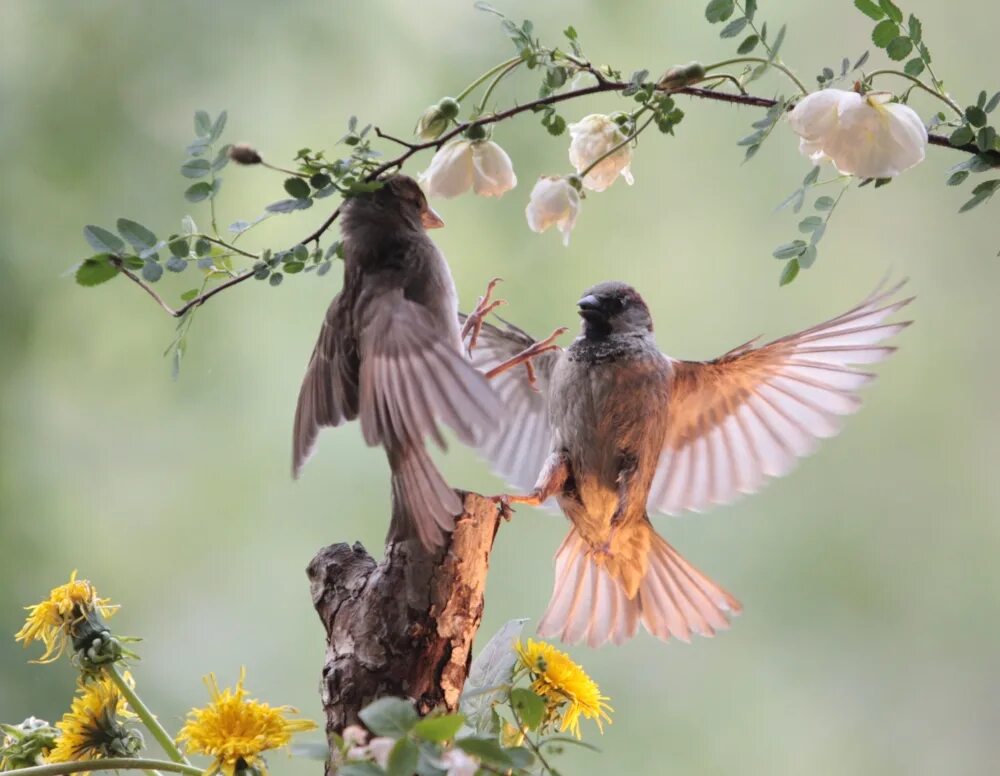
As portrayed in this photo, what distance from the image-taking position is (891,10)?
2.77ft

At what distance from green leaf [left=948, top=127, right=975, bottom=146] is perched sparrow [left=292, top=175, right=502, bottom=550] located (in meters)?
0.39

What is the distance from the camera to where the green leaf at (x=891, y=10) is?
84cm

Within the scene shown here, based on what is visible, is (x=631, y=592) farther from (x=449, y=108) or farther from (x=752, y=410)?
(x=449, y=108)

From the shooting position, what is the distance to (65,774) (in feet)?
2.84

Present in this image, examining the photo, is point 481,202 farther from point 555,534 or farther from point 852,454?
point 852,454

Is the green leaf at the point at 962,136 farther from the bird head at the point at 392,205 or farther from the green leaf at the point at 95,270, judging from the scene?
the green leaf at the point at 95,270

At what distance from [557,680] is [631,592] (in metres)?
0.34

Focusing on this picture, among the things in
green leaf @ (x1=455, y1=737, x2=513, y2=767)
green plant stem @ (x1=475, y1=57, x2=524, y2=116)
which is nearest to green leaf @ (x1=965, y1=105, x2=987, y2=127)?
green plant stem @ (x1=475, y1=57, x2=524, y2=116)

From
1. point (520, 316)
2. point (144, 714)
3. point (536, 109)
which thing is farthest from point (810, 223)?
point (520, 316)

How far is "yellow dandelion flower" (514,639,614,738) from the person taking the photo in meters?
0.88

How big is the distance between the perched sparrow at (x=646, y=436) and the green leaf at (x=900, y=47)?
292 mm

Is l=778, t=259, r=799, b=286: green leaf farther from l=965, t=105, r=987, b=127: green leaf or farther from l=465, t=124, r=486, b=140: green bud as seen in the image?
l=465, t=124, r=486, b=140: green bud

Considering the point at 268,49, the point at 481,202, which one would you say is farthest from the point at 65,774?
the point at 268,49

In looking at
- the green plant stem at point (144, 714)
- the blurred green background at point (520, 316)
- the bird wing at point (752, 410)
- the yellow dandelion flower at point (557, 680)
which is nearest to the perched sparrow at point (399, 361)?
Answer: the yellow dandelion flower at point (557, 680)
